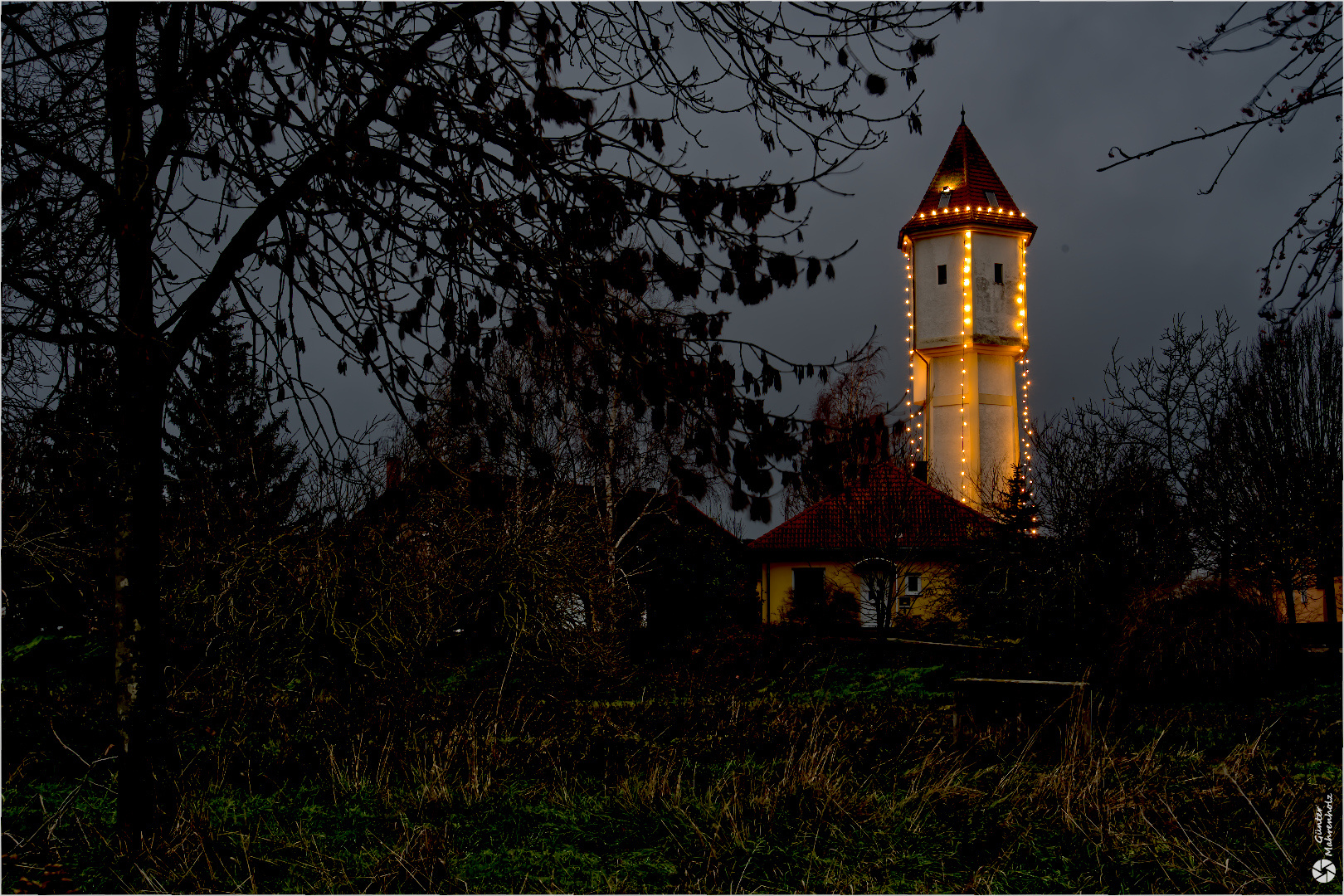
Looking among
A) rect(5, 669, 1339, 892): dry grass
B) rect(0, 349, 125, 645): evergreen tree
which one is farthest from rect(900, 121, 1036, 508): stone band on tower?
rect(0, 349, 125, 645): evergreen tree

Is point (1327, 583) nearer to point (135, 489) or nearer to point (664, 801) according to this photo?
point (664, 801)

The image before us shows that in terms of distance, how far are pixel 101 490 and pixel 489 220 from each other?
7.23ft

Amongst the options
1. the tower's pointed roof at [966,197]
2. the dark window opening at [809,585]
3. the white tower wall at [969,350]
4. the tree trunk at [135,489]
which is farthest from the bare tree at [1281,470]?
the tree trunk at [135,489]

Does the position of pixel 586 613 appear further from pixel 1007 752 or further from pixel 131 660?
pixel 131 660

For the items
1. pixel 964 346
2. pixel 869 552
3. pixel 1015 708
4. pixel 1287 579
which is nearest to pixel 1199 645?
pixel 1015 708

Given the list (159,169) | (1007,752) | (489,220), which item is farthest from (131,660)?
(1007,752)

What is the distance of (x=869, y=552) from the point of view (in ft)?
89.5

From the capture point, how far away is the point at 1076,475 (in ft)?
75.7

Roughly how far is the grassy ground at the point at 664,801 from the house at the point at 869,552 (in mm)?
16121

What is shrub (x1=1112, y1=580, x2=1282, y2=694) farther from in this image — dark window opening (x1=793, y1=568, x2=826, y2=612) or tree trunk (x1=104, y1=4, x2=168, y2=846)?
dark window opening (x1=793, y1=568, x2=826, y2=612)

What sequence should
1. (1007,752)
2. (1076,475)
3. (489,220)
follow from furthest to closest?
1. (1076,475)
2. (1007,752)
3. (489,220)

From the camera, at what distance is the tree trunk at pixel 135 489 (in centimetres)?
490

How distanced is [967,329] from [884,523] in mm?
11433

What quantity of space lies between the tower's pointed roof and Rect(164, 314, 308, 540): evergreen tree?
2981 cm
